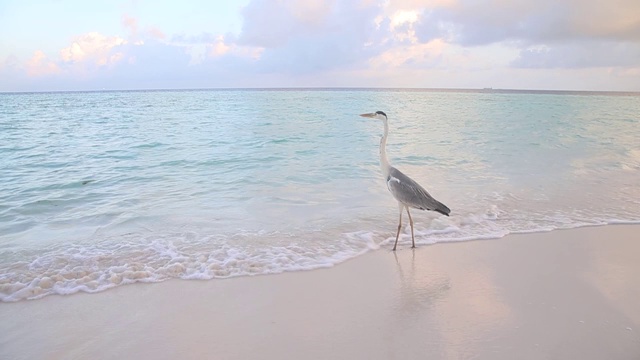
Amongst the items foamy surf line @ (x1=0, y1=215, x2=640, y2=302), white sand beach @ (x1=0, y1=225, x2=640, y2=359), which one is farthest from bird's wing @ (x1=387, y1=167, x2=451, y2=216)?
white sand beach @ (x1=0, y1=225, x2=640, y2=359)

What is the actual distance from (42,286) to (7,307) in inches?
17.1

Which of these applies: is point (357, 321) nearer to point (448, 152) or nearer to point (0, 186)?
point (0, 186)

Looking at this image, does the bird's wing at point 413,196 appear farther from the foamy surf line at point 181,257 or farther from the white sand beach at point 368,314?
the white sand beach at point 368,314

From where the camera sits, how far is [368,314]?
12.4 ft

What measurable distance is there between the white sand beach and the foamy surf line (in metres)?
Answer: 0.24

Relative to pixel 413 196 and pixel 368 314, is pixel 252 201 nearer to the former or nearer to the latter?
pixel 413 196

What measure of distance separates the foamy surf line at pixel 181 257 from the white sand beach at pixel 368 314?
240mm

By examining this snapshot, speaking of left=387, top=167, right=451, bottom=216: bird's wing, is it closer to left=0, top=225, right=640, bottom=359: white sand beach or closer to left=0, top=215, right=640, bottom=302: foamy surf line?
left=0, top=215, right=640, bottom=302: foamy surf line

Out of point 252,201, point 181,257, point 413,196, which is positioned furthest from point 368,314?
point 252,201

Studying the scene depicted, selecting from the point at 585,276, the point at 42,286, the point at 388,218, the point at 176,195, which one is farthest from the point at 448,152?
the point at 42,286

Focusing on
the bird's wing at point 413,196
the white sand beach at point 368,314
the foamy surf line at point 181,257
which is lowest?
the foamy surf line at point 181,257

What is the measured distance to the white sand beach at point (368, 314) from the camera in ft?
10.7

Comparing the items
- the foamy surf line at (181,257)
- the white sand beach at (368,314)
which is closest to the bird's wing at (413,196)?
the foamy surf line at (181,257)

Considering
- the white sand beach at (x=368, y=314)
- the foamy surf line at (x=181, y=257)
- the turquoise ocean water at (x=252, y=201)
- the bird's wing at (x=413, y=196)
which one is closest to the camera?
the white sand beach at (x=368, y=314)
